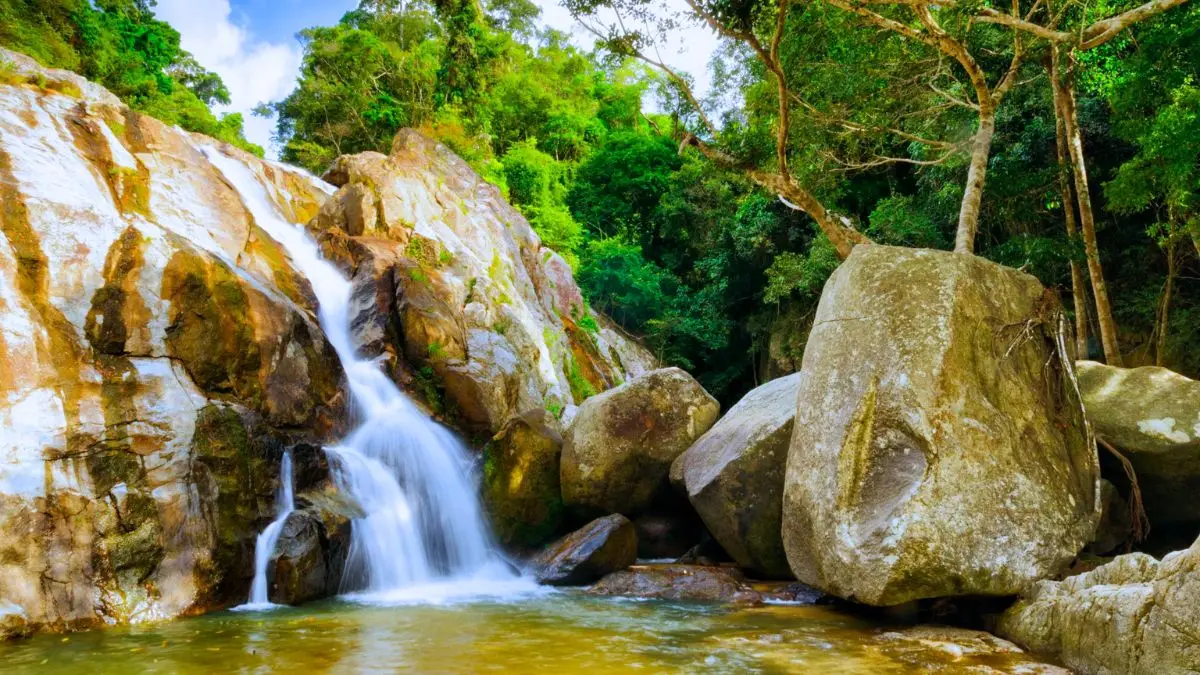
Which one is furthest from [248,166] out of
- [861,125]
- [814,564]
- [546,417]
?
[814,564]

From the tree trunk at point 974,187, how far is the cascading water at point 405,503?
6.98 metres

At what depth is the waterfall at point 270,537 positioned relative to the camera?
8.01 m

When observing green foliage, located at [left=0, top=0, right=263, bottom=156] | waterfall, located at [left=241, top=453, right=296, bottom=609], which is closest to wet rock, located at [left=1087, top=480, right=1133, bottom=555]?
waterfall, located at [left=241, top=453, right=296, bottom=609]

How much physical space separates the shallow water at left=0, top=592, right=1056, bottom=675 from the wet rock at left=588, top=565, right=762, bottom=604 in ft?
2.19

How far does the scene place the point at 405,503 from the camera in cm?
1048

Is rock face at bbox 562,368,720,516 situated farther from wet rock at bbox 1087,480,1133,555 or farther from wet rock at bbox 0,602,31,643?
wet rock at bbox 0,602,31,643

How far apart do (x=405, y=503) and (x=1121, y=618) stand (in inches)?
335

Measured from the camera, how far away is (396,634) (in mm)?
6621

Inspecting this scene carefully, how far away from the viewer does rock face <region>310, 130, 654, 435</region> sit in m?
13.9

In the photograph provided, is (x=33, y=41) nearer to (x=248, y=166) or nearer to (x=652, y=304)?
(x=248, y=166)

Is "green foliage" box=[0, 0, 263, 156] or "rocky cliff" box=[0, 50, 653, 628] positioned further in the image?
"green foliage" box=[0, 0, 263, 156]

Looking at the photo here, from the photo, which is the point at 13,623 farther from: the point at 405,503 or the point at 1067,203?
the point at 1067,203

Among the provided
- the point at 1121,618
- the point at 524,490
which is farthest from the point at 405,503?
the point at 1121,618

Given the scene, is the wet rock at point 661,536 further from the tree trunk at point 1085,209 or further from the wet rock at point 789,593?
the tree trunk at point 1085,209
